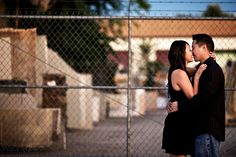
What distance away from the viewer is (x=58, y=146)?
10.0 metres

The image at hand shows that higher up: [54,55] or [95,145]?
[54,55]

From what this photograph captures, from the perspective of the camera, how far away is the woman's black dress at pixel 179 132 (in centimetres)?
503

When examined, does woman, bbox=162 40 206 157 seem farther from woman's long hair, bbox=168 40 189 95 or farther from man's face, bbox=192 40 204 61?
man's face, bbox=192 40 204 61

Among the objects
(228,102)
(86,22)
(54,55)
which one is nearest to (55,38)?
(54,55)

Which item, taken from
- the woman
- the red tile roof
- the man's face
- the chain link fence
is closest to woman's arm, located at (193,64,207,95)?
the woman

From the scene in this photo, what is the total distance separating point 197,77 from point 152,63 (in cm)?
1979

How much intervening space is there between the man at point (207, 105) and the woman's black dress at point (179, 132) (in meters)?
0.08

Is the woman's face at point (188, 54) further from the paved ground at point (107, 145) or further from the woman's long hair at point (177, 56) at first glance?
the paved ground at point (107, 145)

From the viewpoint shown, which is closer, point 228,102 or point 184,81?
point 184,81

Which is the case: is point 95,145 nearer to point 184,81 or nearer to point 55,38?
point 55,38

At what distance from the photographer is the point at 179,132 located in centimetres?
505

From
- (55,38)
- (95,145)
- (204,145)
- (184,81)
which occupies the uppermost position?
(55,38)

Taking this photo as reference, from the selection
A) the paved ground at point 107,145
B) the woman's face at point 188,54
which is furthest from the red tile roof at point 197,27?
the woman's face at point 188,54

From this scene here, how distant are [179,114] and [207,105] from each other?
32cm
